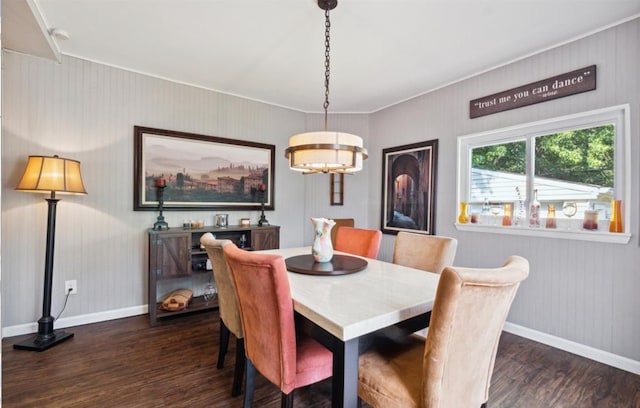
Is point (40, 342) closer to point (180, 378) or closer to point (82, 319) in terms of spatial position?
point (82, 319)

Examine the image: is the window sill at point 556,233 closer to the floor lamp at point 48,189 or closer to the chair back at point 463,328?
the chair back at point 463,328

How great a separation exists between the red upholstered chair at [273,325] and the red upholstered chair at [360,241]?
1.21 meters

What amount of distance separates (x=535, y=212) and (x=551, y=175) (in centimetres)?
35

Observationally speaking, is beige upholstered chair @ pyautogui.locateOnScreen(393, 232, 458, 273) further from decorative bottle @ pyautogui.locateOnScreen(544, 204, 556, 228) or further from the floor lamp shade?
the floor lamp shade

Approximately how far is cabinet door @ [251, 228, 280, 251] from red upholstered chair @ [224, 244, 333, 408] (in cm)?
187

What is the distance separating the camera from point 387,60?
9.21ft

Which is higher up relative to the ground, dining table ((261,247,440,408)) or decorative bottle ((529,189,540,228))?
decorative bottle ((529,189,540,228))

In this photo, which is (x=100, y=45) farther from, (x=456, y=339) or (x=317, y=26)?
(x=456, y=339)

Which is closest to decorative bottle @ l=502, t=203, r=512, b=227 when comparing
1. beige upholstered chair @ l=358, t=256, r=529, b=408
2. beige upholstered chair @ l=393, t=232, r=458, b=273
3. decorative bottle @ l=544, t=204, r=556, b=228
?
decorative bottle @ l=544, t=204, r=556, b=228

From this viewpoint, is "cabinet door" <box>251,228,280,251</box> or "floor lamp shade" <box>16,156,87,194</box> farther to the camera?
"cabinet door" <box>251,228,280,251</box>

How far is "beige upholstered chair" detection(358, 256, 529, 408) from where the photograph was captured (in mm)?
1054

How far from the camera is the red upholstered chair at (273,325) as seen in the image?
1312mm

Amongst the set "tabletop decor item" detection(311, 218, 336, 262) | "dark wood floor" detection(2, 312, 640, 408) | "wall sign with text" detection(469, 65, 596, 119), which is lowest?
"dark wood floor" detection(2, 312, 640, 408)

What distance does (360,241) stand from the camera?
8.95ft
